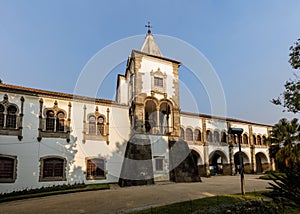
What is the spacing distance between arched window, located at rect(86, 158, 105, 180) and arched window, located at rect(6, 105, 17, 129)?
6.81 m

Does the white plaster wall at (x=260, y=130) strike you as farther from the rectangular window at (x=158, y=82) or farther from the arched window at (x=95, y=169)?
the arched window at (x=95, y=169)

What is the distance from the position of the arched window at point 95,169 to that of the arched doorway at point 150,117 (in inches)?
224

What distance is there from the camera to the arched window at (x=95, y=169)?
746 inches

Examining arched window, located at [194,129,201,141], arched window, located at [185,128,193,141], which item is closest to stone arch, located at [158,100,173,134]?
arched window, located at [185,128,193,141]

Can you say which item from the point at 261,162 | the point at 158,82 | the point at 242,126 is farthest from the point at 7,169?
the point at 261,162

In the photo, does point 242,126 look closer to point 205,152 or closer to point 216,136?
point 216,136

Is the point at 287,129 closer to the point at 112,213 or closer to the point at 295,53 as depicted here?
the point at 295,53

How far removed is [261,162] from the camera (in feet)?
115

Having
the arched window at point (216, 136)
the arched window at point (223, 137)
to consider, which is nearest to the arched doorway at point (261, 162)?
the arched window at point (223, 137)

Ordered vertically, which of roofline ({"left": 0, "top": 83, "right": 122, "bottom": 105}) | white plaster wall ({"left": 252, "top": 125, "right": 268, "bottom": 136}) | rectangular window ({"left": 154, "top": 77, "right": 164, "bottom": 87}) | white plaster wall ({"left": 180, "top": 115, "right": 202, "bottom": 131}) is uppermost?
rectangular window ({"left": 154, "top": 77, "right": 164, "bottom": 87})

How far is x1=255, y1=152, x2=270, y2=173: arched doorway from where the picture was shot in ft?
112

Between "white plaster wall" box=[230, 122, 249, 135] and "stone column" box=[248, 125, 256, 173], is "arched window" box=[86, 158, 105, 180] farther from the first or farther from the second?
"stone column" box=[248, 125, 256, 173]

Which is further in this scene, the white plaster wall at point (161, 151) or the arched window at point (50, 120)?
the white plaster wall at point (161, 151)

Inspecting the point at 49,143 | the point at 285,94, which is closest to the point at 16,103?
the point at 49,143
